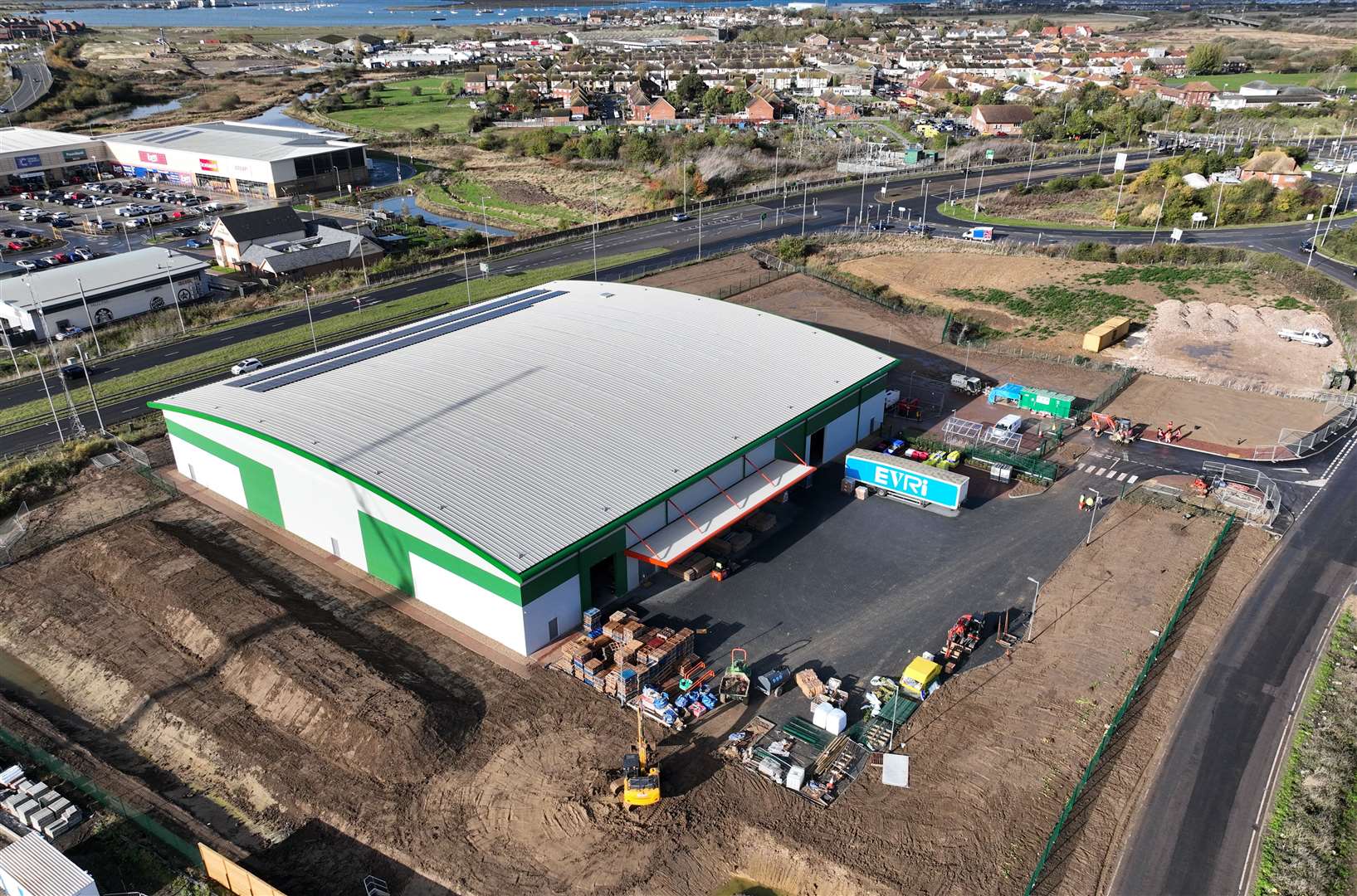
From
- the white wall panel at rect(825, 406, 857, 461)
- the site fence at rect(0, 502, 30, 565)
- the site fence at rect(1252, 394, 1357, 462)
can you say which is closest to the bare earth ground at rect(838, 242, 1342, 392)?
the site fence at rect(1252, 394, 1357, 462)

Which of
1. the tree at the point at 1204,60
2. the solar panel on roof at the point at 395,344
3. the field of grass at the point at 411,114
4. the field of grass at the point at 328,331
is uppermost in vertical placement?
the tree at the point at 1204,60

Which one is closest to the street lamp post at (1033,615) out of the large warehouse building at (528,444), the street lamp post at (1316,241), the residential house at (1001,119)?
the large warehouse building at (528,444)

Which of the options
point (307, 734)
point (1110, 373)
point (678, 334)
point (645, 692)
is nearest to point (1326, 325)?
point (1110, 373)

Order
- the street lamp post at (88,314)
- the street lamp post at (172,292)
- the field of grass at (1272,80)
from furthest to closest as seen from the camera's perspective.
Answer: the field of grass at (1272,80) → the street lamp post at (172,292) → the street lamp post at (88,314)

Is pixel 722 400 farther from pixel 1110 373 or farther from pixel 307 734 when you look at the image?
pixel 1110 373

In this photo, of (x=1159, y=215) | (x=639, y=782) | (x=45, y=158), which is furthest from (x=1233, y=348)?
(x=45, y=158)

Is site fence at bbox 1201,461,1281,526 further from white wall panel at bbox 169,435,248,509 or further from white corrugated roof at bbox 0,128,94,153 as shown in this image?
white corrugated roof at bbox 0,128,94,153

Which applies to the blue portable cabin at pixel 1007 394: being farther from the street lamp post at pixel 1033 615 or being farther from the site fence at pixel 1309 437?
the street lamp post at pixel 1033 615
